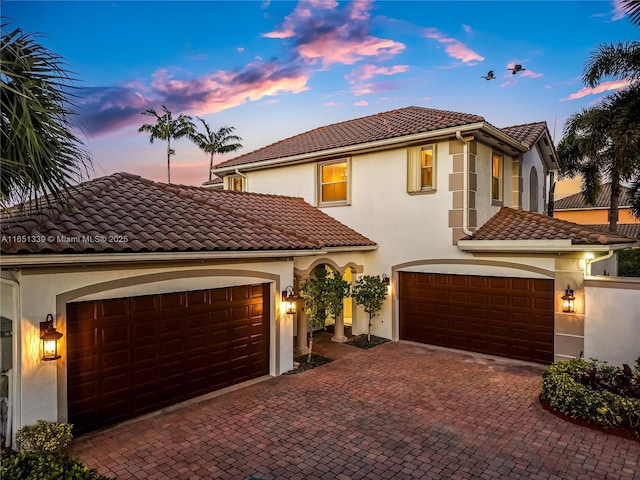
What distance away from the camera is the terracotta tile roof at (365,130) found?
12.5m

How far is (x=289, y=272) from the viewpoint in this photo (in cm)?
1031

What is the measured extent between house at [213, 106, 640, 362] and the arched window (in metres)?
0.25

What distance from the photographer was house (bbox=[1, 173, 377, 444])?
241 inches

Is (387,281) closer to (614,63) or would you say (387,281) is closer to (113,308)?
(113,308)

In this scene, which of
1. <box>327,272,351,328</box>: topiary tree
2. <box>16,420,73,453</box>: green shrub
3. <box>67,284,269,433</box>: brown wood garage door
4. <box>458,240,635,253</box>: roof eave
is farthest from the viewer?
<box>327,272,351,328</box>: topiary tree

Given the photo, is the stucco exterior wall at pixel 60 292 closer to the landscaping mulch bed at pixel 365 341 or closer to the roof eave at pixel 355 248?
the roof eave at pixel 355 248

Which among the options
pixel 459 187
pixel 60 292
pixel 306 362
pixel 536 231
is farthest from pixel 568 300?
pixel 60 292

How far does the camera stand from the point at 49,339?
6.07m

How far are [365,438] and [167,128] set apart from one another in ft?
110

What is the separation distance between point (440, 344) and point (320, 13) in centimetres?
1114

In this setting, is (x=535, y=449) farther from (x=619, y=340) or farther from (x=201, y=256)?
(x=201, y=256)

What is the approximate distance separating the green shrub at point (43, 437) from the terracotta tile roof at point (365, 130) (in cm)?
1116

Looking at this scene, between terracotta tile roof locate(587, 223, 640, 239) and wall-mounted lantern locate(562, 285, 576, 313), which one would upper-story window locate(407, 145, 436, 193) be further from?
terracotta tile roof locate(587, 223, 640, 239)

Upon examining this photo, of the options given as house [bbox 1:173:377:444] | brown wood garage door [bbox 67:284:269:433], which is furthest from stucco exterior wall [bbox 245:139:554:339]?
brown wood garage door [bbox 67:284:269:433]
